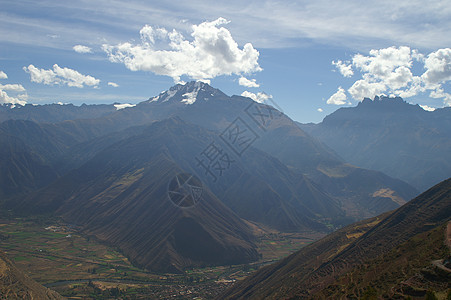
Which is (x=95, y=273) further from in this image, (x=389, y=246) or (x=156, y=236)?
(x=389, y=246)

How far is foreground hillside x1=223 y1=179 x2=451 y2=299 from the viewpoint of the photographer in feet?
194

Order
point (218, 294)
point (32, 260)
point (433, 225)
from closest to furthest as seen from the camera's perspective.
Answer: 1. point (433, 225)
2. point (218, 294)
3. point (32, 260)

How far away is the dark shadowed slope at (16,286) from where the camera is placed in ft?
296

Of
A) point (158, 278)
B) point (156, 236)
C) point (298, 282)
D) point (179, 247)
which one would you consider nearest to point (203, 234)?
point (179, 247)

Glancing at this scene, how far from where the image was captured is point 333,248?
112 meters

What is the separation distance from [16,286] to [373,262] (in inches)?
3655

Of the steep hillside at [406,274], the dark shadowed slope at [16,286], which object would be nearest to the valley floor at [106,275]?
the dark shadowed slope at [16,286]

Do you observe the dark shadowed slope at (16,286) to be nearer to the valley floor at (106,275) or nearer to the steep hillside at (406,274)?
the valley floor at (106,275)

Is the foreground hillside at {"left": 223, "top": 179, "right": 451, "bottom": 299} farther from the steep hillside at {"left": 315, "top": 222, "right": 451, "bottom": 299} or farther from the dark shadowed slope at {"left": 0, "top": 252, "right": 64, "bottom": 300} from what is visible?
the dark shadowed slope at {"left": 0, "top": 252, "right": 64, "bottom": 300}

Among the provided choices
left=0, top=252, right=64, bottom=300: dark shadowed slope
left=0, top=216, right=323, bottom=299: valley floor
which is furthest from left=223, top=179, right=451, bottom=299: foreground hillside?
left=0, top=252, right=64, bottom=300: dark shadowed slope

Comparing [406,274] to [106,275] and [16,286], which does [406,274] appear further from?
[106,275]

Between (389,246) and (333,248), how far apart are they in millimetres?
26405

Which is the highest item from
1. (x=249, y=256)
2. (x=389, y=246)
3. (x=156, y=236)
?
(x=389, y=246)

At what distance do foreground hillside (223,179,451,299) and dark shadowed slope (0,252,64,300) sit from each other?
61144 mm
